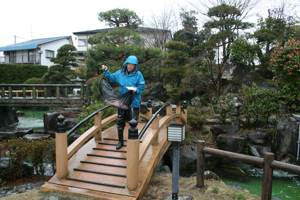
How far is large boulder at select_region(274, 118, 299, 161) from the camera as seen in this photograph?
7.57 m

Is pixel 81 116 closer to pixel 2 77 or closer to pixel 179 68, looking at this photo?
pixel 179 68

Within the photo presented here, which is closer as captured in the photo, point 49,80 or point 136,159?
point 136,159

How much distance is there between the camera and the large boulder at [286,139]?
24.8 feet

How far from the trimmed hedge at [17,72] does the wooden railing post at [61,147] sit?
22.4 m

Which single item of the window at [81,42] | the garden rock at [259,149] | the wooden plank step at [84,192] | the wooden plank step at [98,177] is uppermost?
the window at [81,42]

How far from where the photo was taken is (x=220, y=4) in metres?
13.5

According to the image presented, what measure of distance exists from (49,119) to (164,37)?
14722 mm

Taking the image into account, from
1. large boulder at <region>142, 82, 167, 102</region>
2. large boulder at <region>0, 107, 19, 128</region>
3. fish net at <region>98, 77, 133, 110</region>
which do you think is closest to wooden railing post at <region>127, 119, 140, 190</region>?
fish net at <region>98, 77, 133, 110</region>

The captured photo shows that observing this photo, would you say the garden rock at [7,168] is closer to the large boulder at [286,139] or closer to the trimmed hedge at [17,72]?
the large boulder at [286,139]

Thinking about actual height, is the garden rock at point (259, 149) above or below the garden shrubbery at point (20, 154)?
below

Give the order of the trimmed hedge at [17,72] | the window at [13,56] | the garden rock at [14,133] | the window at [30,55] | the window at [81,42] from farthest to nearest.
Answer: the window at [81,42], the window at [13,56], the window at [30,55], the trimmed hedge at [17,72], the garden rock at [14,133]

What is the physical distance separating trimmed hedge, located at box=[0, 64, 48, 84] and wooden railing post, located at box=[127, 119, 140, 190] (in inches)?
930

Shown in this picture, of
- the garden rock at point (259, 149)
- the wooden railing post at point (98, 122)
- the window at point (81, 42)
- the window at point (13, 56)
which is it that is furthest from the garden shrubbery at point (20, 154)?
the window at point (13, 56)

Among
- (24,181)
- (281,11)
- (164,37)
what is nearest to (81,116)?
(24,181)
